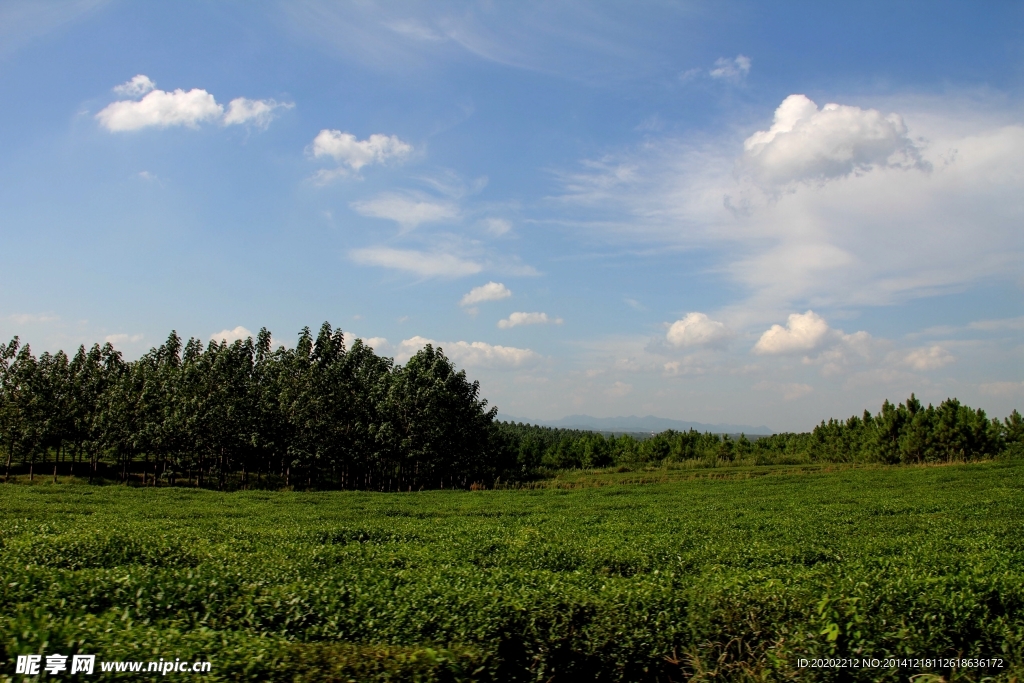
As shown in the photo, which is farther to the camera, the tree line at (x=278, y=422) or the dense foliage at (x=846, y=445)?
the dense foliage at (x=846, y=445)

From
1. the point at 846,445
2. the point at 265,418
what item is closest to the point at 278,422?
the point at 265,418

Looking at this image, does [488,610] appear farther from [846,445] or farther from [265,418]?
[846,445]

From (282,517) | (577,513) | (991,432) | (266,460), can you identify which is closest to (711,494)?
(577,513)

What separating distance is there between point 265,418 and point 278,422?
1300 millimetres

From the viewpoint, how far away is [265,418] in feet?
183

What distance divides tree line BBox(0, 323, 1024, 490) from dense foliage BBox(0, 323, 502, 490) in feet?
0.46

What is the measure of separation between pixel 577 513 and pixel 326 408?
124ft

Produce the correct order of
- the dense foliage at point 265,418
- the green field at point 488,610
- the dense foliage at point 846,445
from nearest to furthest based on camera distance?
the green field at point 488,610 → the dense foliage at point 265,418 → the dense foliage at point 846,445

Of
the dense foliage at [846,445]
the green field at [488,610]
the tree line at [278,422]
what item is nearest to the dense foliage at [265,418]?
the tree line at [278,422]

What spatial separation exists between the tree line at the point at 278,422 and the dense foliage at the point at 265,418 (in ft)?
0.46

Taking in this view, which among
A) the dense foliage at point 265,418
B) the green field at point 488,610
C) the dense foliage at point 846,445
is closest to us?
the green field at point 488,610

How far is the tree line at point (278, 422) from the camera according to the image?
54.6m

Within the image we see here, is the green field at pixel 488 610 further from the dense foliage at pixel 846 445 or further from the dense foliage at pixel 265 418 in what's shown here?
the dense foliage at pixel 846 445

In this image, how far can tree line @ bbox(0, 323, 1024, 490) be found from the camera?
179 feet
